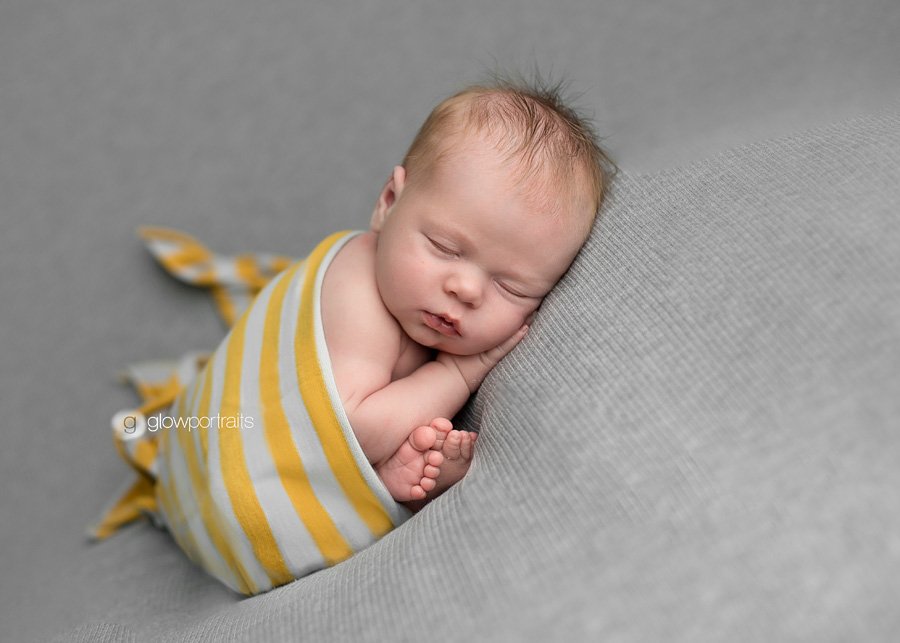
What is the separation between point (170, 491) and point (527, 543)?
576mm

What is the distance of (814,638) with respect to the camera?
0.54 metres

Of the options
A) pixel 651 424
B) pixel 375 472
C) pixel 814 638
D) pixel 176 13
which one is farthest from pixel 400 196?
pixel 176 13

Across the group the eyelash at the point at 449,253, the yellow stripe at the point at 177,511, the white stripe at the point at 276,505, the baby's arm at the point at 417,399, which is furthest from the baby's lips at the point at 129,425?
the eyelash at the point at 449,253

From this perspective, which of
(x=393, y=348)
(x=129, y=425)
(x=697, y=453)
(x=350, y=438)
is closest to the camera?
(x=697, y=453)

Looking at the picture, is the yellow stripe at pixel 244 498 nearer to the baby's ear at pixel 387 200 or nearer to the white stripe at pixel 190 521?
the white stripe at pixel 190 521

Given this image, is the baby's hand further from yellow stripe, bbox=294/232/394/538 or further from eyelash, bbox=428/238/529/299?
yellow stripe, bbox=294/232/394/538

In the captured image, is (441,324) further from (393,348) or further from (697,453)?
(697,453)

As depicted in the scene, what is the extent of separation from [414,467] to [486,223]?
288 mm

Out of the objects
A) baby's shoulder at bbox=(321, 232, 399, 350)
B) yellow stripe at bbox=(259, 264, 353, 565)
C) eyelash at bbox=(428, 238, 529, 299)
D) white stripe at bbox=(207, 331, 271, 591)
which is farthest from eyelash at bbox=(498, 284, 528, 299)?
white stripe at bbox=(207, 331, 271, 591)

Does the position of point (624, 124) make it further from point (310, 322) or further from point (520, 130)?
point (310, 322)

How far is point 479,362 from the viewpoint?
0.93 m

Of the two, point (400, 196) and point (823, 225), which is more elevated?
point (823, 225)

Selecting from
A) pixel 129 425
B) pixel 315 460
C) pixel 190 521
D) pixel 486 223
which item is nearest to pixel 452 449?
pixel 315 460

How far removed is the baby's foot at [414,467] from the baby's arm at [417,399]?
1cm
